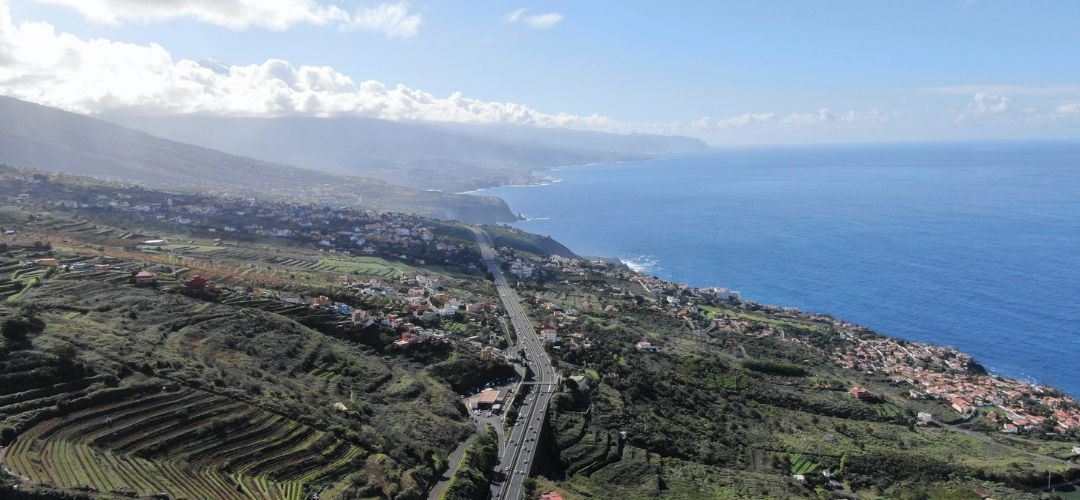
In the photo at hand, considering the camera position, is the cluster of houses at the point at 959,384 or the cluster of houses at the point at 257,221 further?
the cluster of houses at the point at 257,221

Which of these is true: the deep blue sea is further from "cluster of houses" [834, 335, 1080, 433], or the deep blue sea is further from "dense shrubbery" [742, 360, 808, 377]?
"dense shrubbery" [742, 360, 808, 377]

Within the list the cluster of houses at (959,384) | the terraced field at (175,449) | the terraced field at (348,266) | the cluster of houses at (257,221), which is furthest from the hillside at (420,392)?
the cluster of houses at (257,221)

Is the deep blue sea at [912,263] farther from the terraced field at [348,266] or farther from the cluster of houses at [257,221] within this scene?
the terraced field at [348,266]

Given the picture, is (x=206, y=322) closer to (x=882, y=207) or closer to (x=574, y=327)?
(x=574, y=327)

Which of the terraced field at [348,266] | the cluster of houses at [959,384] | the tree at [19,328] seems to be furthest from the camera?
the terraced field at [348,266]

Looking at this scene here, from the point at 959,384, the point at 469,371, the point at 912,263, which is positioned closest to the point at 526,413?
the point at 469,371

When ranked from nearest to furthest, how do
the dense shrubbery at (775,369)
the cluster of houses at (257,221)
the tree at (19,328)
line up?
the tree at (19,328) < the dense shrubbery at (775,369) < the cluster of houses at (257,221)

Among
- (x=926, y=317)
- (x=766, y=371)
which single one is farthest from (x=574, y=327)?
(x=926, y=317)

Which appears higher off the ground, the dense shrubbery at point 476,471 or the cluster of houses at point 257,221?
the cluster of houses at point 257,221

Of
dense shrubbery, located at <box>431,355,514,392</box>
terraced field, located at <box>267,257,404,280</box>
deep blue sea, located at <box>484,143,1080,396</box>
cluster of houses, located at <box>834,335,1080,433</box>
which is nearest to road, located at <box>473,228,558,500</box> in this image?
dense shrubbery, located at <box>431,355,514,392</box>
